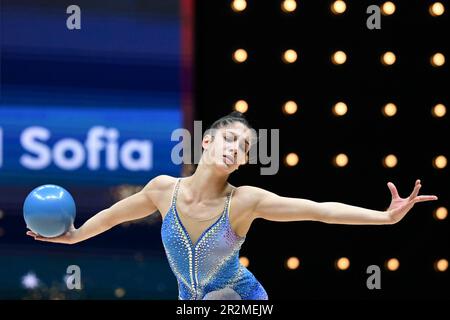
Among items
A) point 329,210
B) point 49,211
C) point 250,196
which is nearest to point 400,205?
point 329,210

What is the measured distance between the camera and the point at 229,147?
3.02 m

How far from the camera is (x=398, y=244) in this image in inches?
178

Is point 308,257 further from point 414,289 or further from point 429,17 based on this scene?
point 429,17

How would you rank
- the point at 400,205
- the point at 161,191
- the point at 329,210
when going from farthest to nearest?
the point at 161,191 → the point at 329,210 → the point at 400,205

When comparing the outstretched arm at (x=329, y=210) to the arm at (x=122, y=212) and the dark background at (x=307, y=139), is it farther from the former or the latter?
the dark background at (x=307, y=139)

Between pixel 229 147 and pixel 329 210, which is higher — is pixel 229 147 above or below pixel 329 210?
above

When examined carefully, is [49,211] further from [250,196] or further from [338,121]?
[338,121]

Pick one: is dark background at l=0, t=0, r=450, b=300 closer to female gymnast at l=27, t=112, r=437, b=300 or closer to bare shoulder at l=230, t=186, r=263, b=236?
female gymnast at l=27, t=112, r=437, b=300

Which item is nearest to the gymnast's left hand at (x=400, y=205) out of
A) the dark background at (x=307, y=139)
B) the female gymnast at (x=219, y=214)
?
the female gymnast at (x=219, y=214)

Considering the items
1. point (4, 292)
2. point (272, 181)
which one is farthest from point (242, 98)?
point (4, 292)

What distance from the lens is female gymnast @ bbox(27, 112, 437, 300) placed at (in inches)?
119

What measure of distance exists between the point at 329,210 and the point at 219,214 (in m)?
0.44

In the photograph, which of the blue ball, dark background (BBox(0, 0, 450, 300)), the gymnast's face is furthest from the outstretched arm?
dark background (BBox(0, 0, 450, 300))

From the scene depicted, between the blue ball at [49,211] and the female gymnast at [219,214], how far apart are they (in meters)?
0.11
